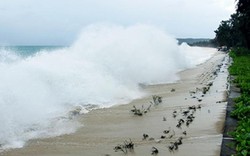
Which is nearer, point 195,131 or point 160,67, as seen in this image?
point 195,131

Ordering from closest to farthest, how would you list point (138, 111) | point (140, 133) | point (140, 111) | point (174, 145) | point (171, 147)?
point (171, 147) < point (174, 145) < point (140, 133) < point (138, 111) < point (140, 111)

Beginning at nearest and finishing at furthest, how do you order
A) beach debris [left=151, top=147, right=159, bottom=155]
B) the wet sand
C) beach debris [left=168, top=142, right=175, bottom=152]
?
beach debris [left=151, top=147, right=159, bottom=155], beach debris [left=168, top=142, right=175, bottom=152], the wet sand

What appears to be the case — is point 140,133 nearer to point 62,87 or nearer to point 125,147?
point 125,147

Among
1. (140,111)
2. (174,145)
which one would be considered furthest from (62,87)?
(174,145)

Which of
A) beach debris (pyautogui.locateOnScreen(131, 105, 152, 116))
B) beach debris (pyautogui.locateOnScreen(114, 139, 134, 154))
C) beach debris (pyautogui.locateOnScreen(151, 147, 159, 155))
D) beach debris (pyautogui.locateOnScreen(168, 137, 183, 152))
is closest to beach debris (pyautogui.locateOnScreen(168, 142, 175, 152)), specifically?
beach debris (pyautogui.locateOnScreen(168, 137, 183, 152))

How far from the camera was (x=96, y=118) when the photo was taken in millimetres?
9125

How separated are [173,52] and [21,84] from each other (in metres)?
25.3

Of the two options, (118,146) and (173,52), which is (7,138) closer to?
(118,146)

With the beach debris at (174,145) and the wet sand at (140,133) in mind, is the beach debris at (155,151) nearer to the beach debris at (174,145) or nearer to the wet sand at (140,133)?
the wet sand at (140,133)

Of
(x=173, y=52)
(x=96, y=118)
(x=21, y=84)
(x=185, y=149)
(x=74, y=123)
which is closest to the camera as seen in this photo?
(x=185, y=149)

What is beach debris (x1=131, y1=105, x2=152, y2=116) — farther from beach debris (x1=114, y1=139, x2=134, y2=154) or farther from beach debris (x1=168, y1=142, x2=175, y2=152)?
beach debris (x1=168, y1=142, x2=175, y2=152)

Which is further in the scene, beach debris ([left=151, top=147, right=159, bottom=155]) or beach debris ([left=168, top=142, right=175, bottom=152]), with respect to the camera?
beach debris ([left=168, top=142, right=175, bottom=152])

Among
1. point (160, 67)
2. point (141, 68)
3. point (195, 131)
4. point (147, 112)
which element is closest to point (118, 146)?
point (195, 131)

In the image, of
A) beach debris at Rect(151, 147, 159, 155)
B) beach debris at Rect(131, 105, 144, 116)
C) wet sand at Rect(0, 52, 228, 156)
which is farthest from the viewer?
beach debris at Rect(131, 105, 144, 116)
